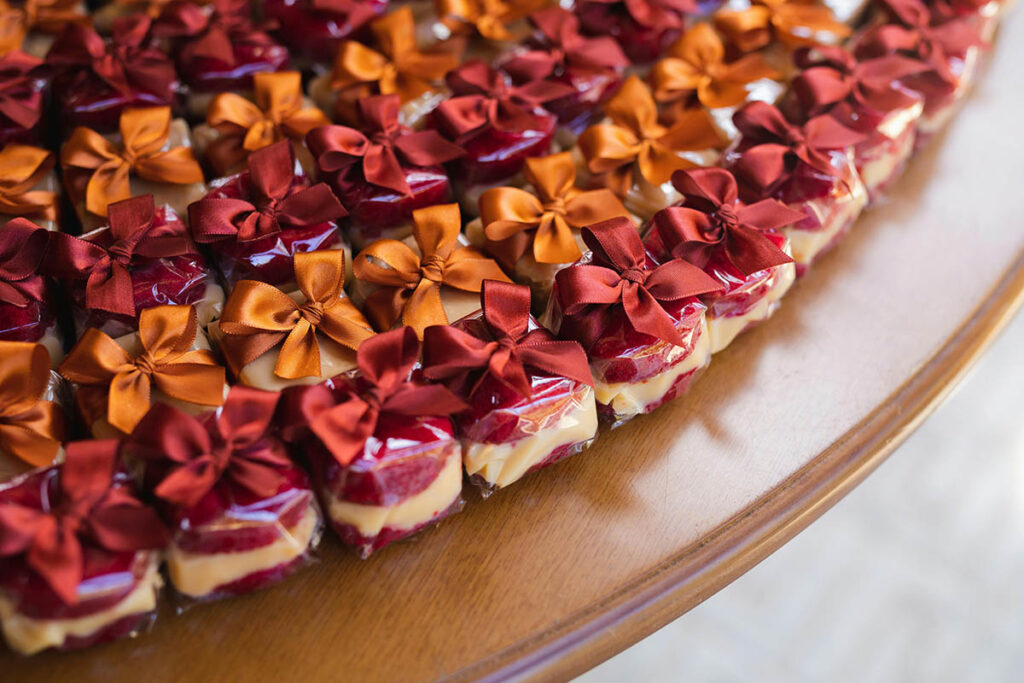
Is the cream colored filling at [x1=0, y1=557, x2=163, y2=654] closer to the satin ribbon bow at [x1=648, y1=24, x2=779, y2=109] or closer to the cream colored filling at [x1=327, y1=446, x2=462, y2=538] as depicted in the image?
the cream colored filling at [x1=327, y1=446, x2=462, y2=538]

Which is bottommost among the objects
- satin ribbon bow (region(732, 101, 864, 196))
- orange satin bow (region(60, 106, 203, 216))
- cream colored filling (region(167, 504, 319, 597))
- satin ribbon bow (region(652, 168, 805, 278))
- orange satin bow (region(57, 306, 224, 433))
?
cream colored filling (region(167, 504, 319, 597))

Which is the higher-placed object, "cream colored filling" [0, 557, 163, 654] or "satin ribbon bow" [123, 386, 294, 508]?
"satin ribbon bow" [123, 386, 294, 508]

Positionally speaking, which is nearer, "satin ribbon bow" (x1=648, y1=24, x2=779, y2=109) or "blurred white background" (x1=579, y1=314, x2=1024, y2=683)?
"satin ribbon bow" (x1=648, y1=24, x2=779, y2=109)

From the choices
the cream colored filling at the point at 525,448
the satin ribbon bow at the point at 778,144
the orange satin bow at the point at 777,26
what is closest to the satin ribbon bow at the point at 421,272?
the cream colored filling at the point at 525,448

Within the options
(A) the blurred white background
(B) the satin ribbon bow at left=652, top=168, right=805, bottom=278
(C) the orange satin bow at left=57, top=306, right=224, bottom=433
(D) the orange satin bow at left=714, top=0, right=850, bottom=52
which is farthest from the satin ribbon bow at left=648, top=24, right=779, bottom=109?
(A) the blurred white background

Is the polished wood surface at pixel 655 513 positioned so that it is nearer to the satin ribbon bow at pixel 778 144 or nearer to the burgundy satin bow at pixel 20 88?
the satin ribbon bow at pixel 778 144

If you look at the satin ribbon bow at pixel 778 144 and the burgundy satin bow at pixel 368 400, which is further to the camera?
the satin ribbon bow at pixel 778 144

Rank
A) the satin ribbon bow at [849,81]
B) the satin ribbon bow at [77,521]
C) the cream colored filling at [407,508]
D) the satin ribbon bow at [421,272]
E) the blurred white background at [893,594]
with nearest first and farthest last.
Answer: the satin ribbon bow at [77,521]
the cream colored filling at [407,508]
the satin ribbon bow at [421,272]
the satin ribbon bow at [849,81]
the blurred white background at [893,594]
